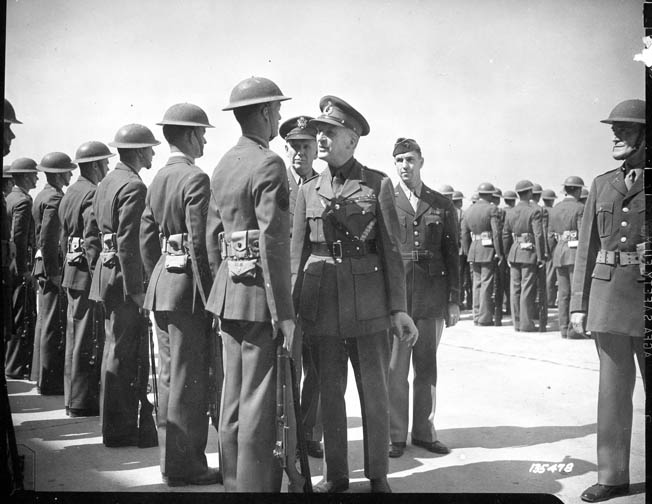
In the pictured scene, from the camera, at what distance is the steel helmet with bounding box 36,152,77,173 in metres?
5.66

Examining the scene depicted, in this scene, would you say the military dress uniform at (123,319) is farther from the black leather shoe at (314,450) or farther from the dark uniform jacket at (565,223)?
the dark uniform jacket at (565,223)

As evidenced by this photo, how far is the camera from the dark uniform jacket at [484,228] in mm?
10414

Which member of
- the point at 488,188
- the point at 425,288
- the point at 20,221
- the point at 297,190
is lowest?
the point at 425,288

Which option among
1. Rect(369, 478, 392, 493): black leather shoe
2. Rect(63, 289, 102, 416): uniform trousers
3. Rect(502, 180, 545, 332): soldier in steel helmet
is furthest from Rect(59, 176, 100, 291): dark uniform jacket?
Rect(502, 180, 545, 332): soldier in steel helmet

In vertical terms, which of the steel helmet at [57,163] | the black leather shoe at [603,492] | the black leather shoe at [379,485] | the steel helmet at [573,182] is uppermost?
the steel helmet at [57,163]

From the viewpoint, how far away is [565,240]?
29.3 feet

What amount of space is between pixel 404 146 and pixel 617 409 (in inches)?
86.8

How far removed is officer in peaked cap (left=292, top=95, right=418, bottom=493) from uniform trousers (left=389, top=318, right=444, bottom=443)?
790mm

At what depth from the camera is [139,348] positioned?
15.4ft

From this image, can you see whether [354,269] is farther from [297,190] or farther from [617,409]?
[617,409]

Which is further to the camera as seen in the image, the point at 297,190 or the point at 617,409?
the point at 297,190

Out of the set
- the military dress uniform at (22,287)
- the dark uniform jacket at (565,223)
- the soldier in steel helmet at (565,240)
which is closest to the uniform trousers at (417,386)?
the military dress uniform at (22,287)

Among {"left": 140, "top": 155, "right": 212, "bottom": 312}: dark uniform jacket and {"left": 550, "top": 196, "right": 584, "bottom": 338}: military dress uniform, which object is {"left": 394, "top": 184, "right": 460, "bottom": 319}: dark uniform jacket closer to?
{"left": 140, "top": 155, "right": 212, "bottom": 312}: dark uniform jacket

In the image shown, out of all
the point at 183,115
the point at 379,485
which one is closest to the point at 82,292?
the point at 183,115
